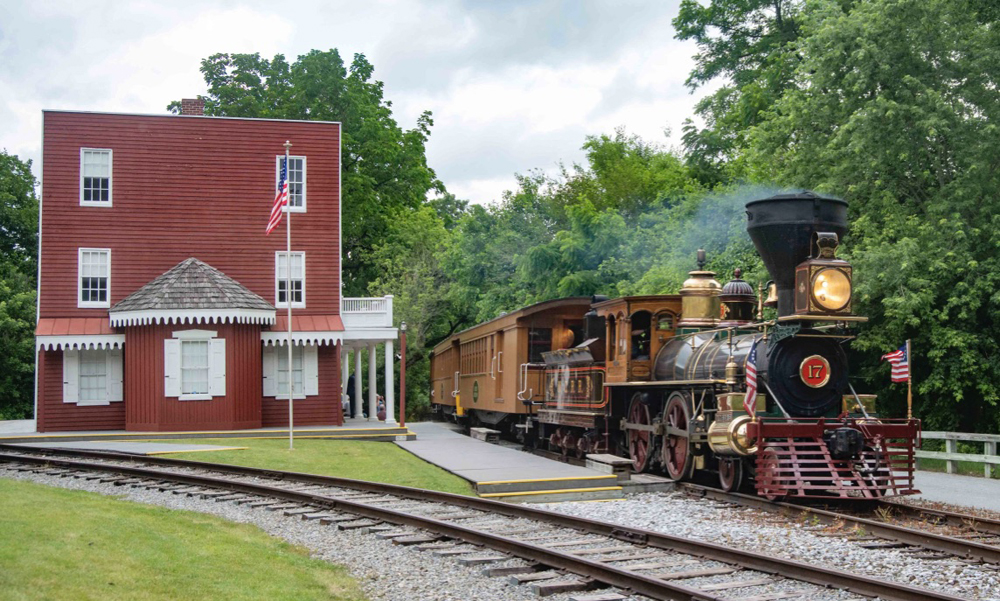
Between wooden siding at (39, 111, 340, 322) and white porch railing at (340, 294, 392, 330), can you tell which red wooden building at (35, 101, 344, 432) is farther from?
white porch railing at (340, 294, 392, 330)

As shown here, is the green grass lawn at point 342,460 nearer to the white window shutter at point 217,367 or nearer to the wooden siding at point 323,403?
the white window shutter at point 217,367

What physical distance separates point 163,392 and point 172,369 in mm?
565

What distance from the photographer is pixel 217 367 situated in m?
23.7

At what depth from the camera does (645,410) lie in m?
15.9

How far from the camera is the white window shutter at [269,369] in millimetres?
25531

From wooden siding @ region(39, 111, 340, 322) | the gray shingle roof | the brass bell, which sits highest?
wooden siding @ region(39, 111, 340, 322)

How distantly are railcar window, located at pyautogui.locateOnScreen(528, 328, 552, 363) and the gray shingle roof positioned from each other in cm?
712

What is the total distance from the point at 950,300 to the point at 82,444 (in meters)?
17.5

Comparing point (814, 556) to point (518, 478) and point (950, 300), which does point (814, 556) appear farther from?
point (950, 300)

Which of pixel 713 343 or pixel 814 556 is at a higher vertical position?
pixel 713 343

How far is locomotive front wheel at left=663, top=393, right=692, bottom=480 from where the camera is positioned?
14000 mm

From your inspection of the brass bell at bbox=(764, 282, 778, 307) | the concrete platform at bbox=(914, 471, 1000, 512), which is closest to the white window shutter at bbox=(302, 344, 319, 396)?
the concrete platform at bbox=(914, 471, 1000, 512)

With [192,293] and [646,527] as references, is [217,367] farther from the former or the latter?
[646,527]

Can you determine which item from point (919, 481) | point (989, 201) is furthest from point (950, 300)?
point (919, 481)
